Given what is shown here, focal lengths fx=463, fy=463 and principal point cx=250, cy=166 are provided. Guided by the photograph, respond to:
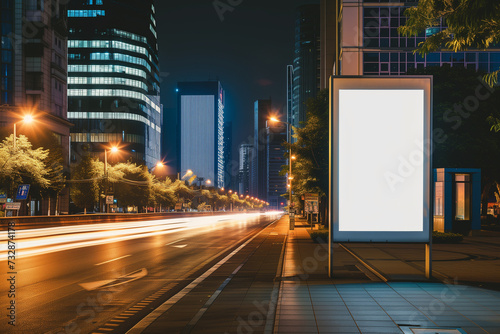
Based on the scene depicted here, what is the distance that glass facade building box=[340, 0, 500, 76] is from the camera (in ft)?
193

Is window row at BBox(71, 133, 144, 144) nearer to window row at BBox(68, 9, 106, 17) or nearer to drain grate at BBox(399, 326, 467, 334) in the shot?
window row at BBox(68, 9, 106, 17)

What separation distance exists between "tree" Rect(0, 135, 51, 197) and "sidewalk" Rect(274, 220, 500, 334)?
36318 mm

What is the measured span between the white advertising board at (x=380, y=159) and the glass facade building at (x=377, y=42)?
49236mm

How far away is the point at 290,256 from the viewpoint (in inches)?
701

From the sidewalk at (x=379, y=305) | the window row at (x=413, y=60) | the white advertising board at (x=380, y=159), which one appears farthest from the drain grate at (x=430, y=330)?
the window row at (x=413, y=60)

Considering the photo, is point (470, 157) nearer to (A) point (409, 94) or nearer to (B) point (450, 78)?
(B) point (450, 78)

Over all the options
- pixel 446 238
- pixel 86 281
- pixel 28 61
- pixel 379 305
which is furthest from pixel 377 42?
pixel 379 305

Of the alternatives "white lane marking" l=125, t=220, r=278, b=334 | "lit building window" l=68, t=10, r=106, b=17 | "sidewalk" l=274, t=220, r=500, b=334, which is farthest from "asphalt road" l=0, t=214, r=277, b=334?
"lit building window" l=68, t=10, r=106, b=17

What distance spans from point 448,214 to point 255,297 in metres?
24.2

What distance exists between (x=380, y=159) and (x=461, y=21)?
5229 millimetres

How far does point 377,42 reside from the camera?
59.4 m

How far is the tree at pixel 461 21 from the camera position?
6.41 meters

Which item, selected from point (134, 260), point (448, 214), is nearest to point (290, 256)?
point (134, 260)

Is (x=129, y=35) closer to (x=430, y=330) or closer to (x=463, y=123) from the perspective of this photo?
(x=463, y=123)
